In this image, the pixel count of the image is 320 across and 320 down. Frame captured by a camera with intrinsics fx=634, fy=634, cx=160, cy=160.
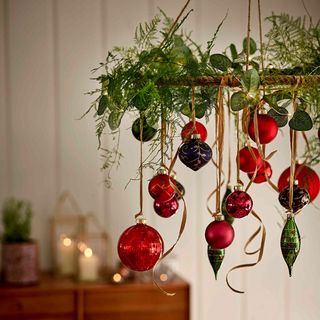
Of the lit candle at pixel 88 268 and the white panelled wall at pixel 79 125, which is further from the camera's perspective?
the white panelled wall at pixel 79 125

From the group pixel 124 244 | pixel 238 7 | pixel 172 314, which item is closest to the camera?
pixel 124 244

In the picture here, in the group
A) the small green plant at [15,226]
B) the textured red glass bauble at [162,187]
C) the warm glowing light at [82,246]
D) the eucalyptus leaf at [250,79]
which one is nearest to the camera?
the eucalyptus leaf at [250,79]

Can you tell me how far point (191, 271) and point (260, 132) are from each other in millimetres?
1719

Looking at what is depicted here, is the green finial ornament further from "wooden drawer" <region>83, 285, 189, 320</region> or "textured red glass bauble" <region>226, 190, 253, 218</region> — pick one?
"wooden drawer" <region>83, 285, 189, 320</region>

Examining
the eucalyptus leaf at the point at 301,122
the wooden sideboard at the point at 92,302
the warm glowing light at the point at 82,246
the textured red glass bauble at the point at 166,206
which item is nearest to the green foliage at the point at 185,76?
the eucalyptus leaf at the point at 301,122

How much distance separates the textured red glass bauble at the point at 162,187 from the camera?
1.11 m

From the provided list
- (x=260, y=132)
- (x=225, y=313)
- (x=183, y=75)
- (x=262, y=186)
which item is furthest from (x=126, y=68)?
(x=225, y=313)

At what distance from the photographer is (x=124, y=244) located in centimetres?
107

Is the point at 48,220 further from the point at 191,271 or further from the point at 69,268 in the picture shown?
the point at 191,271

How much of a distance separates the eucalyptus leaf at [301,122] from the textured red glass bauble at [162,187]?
23 cm

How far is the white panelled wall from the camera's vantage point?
2.61 metres

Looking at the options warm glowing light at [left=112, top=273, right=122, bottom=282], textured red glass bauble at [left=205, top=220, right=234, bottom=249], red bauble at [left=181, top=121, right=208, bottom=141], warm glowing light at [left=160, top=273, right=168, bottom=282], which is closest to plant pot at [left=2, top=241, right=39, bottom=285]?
warm glowing light at [left=112, top=273, right=122, bottom=282]

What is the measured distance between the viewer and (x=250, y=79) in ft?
3.31

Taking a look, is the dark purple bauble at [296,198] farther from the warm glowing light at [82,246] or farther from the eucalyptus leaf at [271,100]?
the warm glowing light at [82,246]
